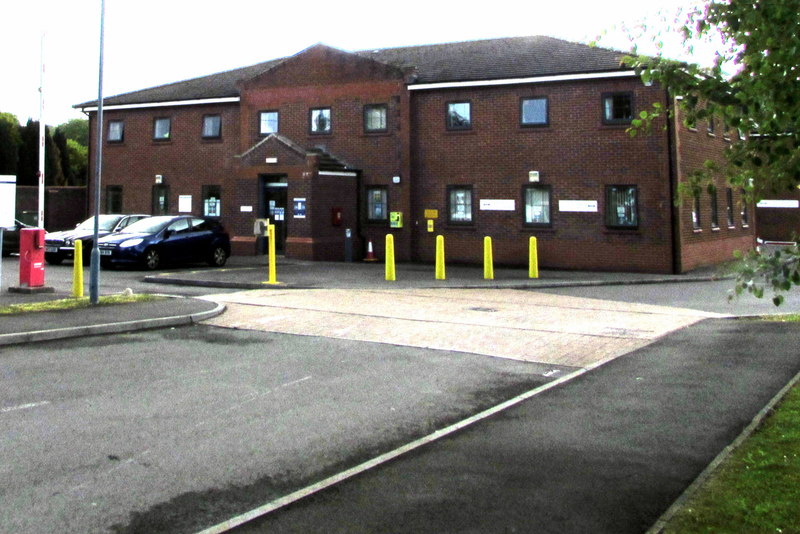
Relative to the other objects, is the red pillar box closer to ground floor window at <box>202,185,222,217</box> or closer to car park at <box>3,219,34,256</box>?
car park at <box>3,219,34,256</box>

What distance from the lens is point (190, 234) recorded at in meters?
24.2

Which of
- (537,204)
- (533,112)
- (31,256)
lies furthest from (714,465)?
(533,112)

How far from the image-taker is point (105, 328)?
11.8 metres

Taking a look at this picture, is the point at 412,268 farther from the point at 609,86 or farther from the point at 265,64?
the point at 265,64

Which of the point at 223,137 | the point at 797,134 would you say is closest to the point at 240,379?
the point at 797,134

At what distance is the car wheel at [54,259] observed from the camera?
24.2 meters

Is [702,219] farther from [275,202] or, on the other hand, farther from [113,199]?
[113,199]

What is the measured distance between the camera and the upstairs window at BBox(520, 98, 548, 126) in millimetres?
26422

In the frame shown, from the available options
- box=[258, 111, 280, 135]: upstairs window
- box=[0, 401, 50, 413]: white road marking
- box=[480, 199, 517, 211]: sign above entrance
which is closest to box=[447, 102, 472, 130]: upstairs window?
box=[480, 199, 517, 211]: sign above entrance

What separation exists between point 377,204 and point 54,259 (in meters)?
10.4

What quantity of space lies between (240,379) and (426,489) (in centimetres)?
400

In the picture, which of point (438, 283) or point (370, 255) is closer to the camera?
point (438, 283)

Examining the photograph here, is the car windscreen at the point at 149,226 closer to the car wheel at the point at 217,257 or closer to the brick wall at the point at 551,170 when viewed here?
the car wheel at the point at 217,257

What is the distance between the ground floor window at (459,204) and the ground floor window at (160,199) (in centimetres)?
1201
